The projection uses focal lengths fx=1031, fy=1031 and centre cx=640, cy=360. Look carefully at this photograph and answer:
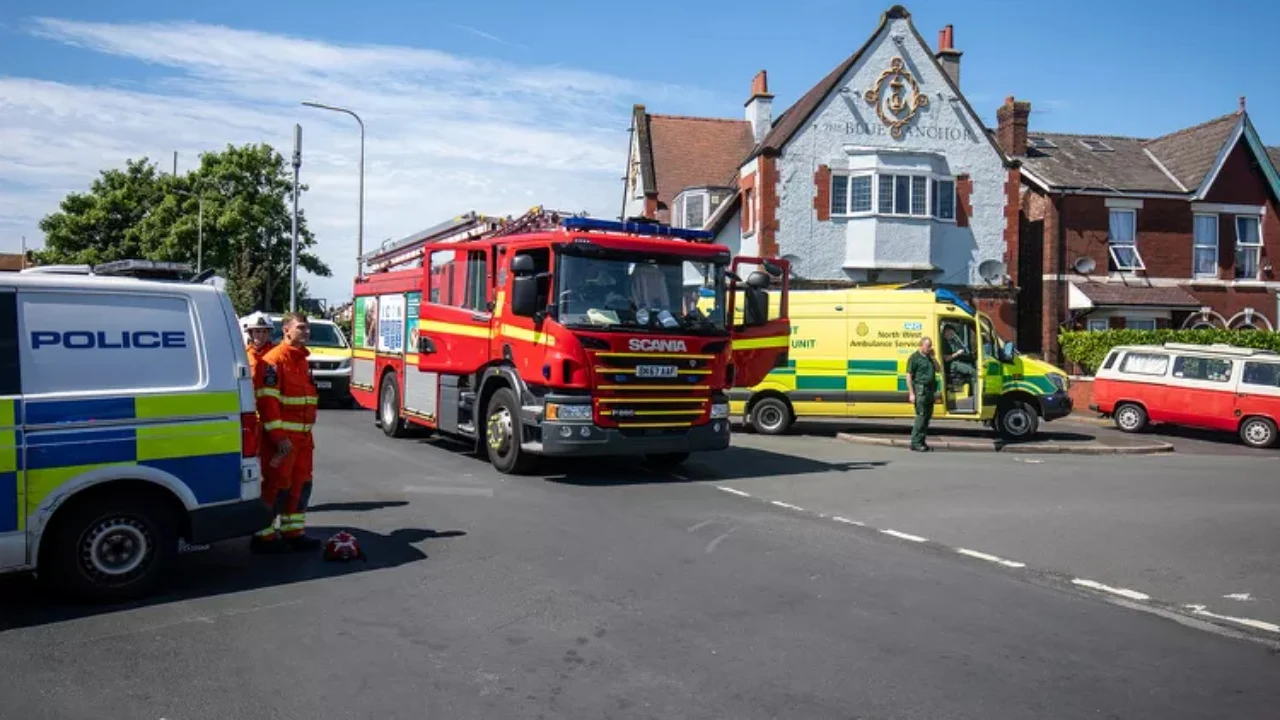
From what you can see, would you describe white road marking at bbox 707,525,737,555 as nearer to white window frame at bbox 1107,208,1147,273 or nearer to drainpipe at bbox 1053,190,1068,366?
drainpipe at bbox 1053,190,1068,366

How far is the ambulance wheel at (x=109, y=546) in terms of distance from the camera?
19.9 ft

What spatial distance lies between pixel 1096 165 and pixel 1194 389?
14.1 metres

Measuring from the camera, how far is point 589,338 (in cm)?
1098

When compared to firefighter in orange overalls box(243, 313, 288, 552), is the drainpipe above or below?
above

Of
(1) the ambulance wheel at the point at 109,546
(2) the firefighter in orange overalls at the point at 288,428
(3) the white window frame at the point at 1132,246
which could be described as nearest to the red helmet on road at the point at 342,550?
(2) the firefighter in orange overalls at the point at 288,428

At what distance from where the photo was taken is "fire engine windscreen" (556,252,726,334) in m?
11.1

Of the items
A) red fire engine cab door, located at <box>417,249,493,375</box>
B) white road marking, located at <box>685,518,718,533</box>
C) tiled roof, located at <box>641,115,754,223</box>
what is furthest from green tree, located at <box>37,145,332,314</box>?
white road marking, located at <box>685,518,718,533</box>

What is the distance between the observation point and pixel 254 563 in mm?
7355

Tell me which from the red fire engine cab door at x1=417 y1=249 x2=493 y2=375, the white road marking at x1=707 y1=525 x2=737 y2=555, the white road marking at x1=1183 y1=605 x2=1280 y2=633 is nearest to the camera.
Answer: the white road marking at x1=1183 y1=605 x2=1280 y2=633

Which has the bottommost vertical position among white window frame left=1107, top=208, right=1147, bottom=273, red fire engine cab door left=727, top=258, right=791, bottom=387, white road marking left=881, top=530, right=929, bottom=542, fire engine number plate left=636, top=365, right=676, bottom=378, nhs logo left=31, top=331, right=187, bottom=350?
white road marking left=881, top=530, right=929, bottom=542

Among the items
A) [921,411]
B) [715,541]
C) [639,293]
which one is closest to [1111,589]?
[715,541]

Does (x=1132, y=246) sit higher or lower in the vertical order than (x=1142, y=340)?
higher

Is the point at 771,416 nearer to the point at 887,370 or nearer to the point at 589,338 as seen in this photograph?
the point at 887,370

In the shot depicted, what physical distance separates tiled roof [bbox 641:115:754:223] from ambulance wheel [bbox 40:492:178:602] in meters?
30.4
